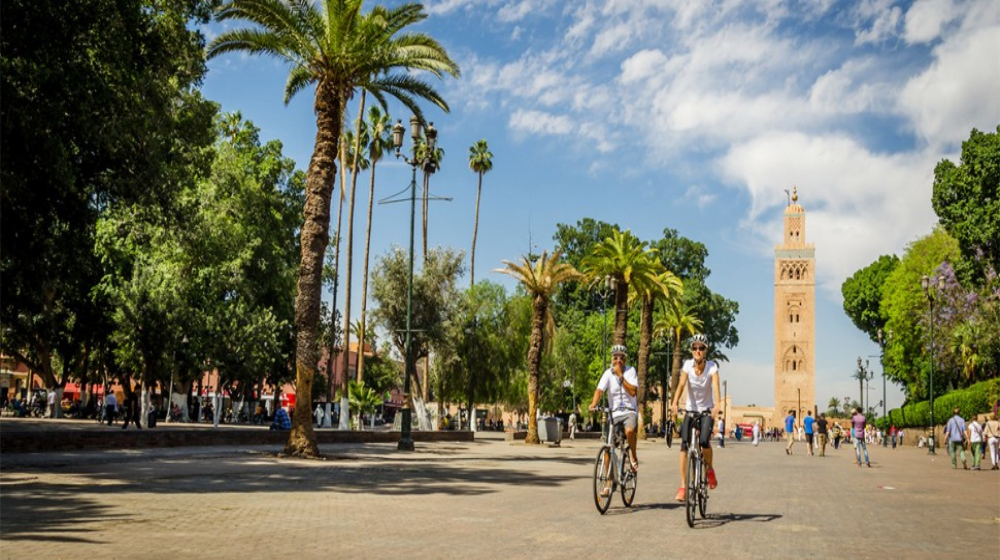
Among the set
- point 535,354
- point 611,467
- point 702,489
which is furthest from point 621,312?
point 702,489

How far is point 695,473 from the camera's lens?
31.6ft

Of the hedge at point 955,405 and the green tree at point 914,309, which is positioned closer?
the hedge at point 955,405

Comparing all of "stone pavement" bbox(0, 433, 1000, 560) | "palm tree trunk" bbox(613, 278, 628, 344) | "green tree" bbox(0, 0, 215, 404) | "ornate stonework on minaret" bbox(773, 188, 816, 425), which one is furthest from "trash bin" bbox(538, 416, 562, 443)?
"ornate stonework on minaret" bbox(773, 188, 816, 425)

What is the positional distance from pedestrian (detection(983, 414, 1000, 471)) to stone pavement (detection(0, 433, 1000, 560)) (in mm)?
10675

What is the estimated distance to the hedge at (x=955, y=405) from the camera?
4969 centimetres

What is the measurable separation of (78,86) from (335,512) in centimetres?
921

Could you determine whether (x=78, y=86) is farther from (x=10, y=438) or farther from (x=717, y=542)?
(x=717, y=542)

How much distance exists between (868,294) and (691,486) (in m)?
83.8

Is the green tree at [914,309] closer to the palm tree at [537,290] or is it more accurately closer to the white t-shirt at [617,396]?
the palm tree at [537,290]

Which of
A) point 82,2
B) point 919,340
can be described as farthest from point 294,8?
point 919,340

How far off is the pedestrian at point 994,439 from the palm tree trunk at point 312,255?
64.9ft

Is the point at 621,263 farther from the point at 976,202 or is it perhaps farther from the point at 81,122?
the point at 81,122

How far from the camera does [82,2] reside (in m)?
16.0

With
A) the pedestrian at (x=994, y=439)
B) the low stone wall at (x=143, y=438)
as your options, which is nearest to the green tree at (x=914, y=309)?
the pedestrian at (x=994, y=439)
